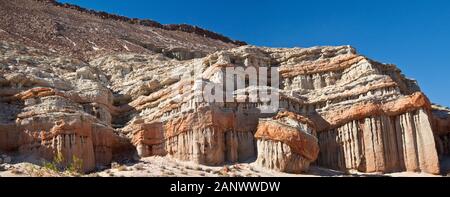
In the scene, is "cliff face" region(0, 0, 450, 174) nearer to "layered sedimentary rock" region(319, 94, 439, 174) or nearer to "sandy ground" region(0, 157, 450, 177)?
"layered sedimentary rock" region(319, 94, 439, 174)

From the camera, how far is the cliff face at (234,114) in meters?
41.0

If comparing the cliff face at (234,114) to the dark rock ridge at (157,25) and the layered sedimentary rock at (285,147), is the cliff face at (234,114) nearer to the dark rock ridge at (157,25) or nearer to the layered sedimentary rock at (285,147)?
the layered sedimentary rock at (285,147)

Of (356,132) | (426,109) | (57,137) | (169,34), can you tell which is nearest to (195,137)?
(57,137)

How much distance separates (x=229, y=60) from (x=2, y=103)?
15.5m

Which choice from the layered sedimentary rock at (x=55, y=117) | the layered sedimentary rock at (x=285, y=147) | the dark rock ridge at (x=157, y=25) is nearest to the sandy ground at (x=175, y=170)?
the layered sedimentary rock at (x=285, y=147)

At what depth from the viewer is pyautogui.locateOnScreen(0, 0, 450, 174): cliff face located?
134 feet

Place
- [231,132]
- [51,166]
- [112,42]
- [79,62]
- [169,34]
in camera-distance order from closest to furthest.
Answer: [51,166], [231,132], [79,62], [112,42], [169,34]

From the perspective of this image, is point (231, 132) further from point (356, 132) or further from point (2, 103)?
point (2, 103)

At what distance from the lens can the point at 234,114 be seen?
44.2 meters

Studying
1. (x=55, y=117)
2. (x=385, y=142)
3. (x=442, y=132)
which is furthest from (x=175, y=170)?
(x=442, y=132)

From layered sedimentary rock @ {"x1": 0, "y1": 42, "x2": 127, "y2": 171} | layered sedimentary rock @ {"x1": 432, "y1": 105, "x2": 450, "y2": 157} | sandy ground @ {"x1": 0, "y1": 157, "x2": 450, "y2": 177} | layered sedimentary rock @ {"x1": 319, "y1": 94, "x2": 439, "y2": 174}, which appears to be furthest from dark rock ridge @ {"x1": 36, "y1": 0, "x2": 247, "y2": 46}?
sandy ground @ {"x1": 0, "y1": 157, "x2": 450, "y2": 177}

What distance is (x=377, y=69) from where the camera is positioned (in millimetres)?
51375

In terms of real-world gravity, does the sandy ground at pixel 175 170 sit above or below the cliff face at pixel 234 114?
below

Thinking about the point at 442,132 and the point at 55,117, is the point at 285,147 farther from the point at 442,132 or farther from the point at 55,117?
the point at 442,132
